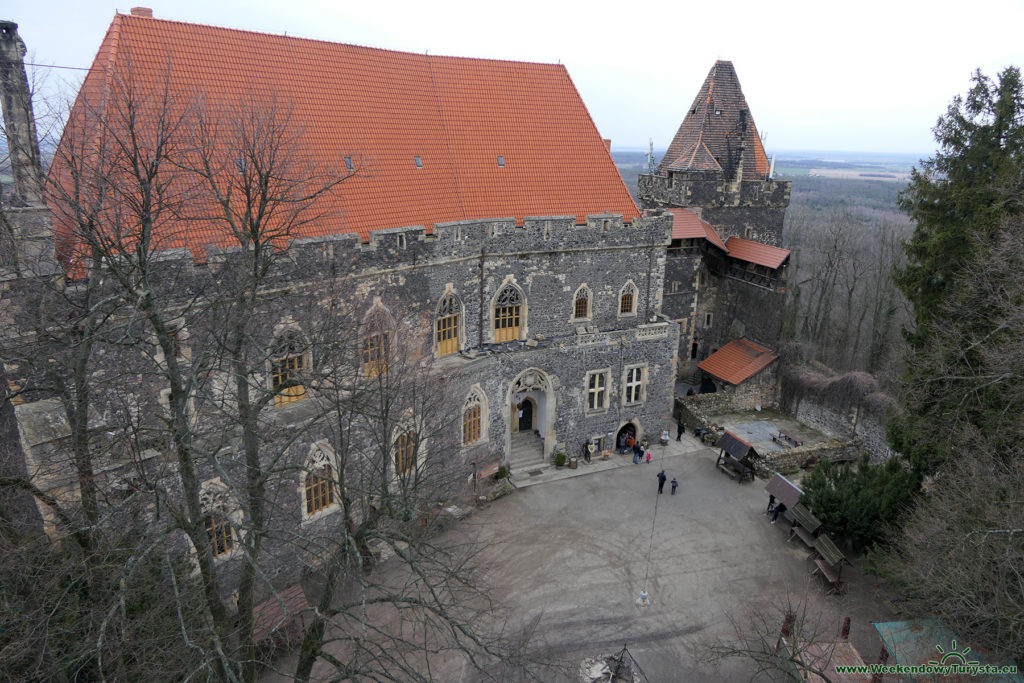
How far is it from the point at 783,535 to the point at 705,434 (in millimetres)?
6531

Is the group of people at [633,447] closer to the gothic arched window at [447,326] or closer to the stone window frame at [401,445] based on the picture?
the gothic arched window at [447,326]

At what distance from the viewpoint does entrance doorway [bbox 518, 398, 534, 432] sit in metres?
24.6

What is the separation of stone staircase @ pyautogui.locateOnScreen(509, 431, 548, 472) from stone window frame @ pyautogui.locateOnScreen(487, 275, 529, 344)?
177 inches

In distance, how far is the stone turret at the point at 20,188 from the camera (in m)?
10.3

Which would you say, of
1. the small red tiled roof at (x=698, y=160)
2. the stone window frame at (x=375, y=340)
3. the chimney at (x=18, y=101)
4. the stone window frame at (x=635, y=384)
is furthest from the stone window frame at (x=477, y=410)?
the small red tiled roof at (x=698, y=160)

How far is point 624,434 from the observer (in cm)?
2519

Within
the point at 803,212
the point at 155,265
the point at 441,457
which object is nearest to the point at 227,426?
the point at 155,265

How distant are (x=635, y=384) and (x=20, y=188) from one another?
19398 millimetres

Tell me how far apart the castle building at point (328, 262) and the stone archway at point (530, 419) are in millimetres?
104

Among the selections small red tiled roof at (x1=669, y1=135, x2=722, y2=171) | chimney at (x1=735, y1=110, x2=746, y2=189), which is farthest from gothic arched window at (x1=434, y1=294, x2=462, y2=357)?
chimney at (x1=735, y1=110, x2=746, y2=189)

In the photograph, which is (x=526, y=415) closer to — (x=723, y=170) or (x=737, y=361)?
(x=737, y=361)

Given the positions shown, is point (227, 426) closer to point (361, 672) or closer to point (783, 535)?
point (361, 672)

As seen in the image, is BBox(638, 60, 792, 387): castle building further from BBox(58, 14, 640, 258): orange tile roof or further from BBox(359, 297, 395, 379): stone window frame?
BBox(359, 297, 395, 379): stone window frame

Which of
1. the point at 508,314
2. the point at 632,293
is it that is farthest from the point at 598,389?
the point at 508,314
